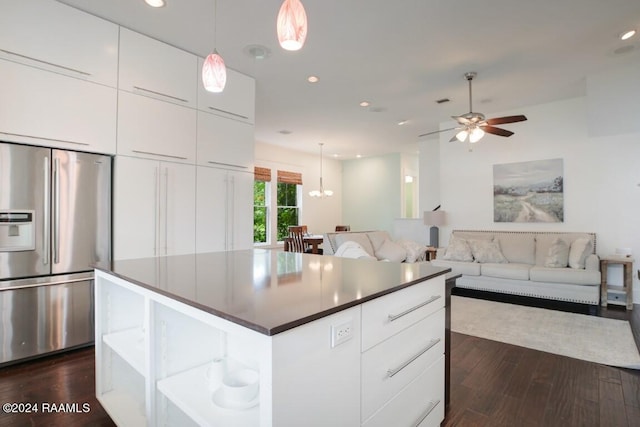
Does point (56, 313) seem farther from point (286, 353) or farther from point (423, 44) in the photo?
point (423, 44)

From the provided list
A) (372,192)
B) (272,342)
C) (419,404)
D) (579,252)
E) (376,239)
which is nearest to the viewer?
(272,342)

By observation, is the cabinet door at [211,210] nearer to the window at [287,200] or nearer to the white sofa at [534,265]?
the white sofa at [534,265]

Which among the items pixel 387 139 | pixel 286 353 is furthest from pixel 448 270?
pixel 387 139

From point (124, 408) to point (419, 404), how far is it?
144cm

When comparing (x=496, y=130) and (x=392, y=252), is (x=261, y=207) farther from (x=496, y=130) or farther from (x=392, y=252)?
(x=496, y=130)

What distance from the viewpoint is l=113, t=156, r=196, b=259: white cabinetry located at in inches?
109

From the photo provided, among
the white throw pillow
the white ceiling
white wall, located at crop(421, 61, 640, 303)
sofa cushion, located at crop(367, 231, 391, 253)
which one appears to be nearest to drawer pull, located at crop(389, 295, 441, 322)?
the white ceiling

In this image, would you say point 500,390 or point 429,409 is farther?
point 500,390

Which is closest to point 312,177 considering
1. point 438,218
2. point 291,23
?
point 438,218

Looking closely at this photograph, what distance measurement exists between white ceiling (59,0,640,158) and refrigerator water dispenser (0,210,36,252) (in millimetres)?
1758

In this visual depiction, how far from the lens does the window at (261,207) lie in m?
7.20

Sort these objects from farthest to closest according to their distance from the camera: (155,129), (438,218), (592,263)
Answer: (438,218) → (592,263) → (155,129)

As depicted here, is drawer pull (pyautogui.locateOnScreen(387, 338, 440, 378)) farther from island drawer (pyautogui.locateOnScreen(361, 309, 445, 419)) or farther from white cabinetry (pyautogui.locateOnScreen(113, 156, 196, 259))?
white cabinetry (pyautogui.locateOnScreen(113, 156, 196, 259))

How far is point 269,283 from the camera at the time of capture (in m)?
1.25
